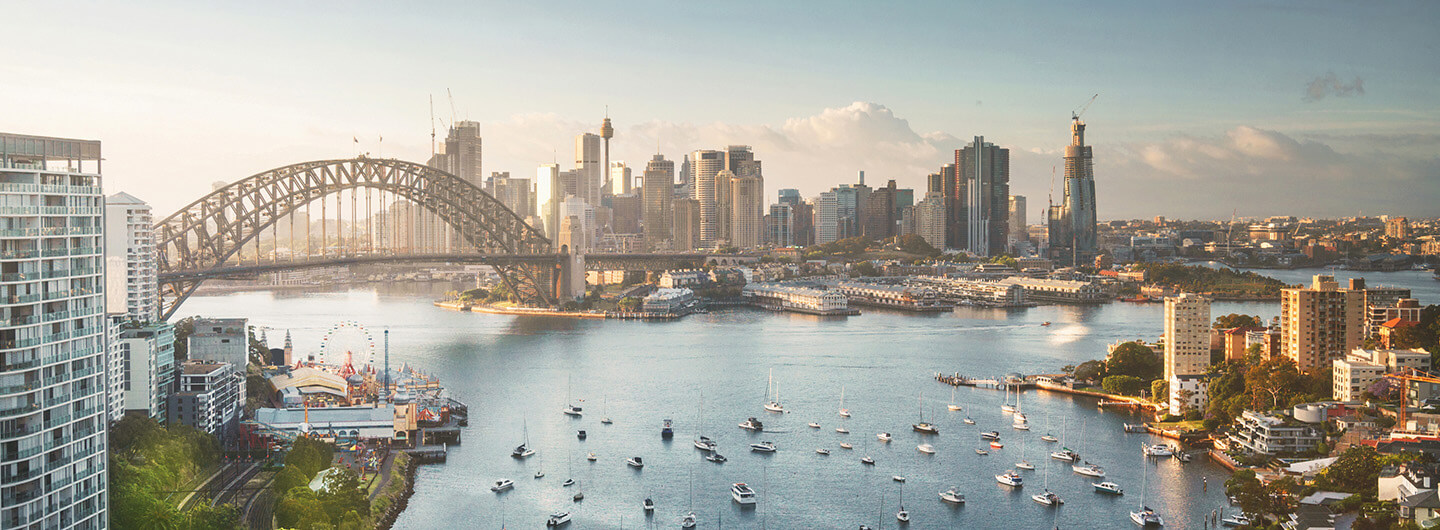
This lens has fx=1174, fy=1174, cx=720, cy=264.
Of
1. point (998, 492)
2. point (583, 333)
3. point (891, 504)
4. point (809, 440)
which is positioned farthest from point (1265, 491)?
point (583, 333)

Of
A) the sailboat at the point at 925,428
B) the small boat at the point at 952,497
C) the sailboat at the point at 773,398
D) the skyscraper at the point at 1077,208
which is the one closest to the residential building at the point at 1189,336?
the sailboat at the point at 925,428

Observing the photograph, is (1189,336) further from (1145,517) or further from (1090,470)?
(1145,517)

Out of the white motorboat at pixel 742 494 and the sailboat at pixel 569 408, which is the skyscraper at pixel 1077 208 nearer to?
the sailboat at pixel 569 408

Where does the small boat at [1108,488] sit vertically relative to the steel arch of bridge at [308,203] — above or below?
below

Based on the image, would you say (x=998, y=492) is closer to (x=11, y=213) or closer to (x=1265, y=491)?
(x=1265, y=491)

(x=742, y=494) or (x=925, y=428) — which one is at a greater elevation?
(x=925, y=428)

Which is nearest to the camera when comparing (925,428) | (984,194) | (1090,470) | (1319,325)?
(1090,470)

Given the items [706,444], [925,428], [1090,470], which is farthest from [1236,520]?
[706,444]
